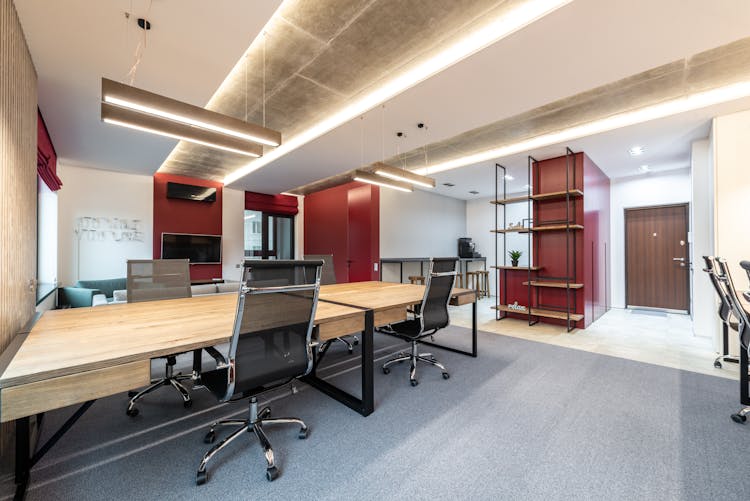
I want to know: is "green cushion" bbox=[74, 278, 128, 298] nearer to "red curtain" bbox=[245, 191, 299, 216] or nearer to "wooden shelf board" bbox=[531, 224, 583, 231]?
"red curtain" bbox=[245, 191, 299, 216]

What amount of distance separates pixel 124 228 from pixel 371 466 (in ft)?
22.1

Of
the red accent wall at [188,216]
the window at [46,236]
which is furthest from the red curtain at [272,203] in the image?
the window at [46,236]

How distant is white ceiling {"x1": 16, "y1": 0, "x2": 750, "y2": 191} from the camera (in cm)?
201

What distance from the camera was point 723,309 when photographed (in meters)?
2.83

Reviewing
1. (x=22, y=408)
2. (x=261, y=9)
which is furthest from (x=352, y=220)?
(x=22, y=408)

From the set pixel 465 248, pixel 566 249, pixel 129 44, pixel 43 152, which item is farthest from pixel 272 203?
pixel 566 249

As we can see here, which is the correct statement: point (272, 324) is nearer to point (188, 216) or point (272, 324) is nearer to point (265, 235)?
point (188, 216)

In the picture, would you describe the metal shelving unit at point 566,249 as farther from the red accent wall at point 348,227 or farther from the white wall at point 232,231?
the white wall at point 232,231

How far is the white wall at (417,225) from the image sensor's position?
7.15 m

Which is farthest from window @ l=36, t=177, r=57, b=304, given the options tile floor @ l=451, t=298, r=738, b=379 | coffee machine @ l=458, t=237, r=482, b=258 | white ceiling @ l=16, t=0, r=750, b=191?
coffee machine @ l=458, t=237, r=482, b=258

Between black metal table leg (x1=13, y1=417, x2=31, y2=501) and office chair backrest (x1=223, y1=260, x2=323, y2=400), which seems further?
office chair backrest (x1=223, y1=260, x2=323, y2=400)

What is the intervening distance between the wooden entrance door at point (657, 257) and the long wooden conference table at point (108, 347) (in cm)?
610

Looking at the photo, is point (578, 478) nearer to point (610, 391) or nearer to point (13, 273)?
point (610, 391)

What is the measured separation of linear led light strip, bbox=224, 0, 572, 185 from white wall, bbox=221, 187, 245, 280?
3.80 m
